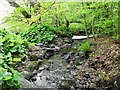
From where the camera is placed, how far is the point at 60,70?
23.3ft

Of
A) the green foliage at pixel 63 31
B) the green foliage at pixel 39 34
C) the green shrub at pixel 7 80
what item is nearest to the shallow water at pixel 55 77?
the green shrub at pixel 7 80

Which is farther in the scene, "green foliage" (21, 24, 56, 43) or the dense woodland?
"green foliage" (21, 24, 56, 43)

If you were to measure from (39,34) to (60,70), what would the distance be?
4.59 meters

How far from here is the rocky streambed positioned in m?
5.84

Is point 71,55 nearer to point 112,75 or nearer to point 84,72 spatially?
point 84,72

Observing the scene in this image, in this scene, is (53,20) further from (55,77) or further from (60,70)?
(55,77)

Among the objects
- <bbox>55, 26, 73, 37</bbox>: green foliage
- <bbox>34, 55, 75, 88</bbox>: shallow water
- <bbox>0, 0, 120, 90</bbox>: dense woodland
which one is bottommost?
<bbox>34, 55, 75, 88</bbox>: shallow water

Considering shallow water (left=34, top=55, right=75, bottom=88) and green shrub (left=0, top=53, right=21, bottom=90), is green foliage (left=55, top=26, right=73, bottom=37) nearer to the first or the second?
shallow water (left=34, top=55, right=75, bottom=88)

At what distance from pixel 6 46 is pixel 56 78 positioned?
1.64m

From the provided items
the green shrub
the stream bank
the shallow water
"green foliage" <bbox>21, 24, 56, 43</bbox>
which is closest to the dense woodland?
"green foliage" <bbox>21, 24, 56, 43</bbox>

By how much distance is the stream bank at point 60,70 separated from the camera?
5.87m

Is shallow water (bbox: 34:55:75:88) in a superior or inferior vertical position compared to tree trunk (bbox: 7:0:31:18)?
inferior

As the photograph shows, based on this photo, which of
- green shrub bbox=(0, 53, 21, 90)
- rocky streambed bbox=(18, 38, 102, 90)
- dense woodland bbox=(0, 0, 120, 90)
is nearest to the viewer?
green shrub bbox=(0, 53, 21, 90)

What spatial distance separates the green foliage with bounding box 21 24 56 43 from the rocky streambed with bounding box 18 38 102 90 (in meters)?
1.67
